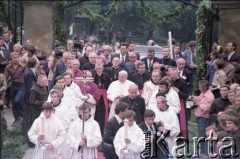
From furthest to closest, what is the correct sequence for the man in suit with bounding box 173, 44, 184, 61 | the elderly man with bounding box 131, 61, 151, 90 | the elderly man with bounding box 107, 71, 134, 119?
the man in suit with bounding box 173, 44, 184, 61
the elderly man with bounding box 131, 61, 151, 90
the elderly man with bounding box 107, 71, 134, 119

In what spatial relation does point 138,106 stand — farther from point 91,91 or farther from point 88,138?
point 88,138

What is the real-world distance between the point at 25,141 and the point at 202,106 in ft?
12.9

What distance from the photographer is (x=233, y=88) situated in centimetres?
1286

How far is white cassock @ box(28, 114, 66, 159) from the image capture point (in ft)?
38.3

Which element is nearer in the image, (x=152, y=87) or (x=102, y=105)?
(x=152, y=87)

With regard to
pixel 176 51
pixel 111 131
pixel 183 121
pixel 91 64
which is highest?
pixel 176 51

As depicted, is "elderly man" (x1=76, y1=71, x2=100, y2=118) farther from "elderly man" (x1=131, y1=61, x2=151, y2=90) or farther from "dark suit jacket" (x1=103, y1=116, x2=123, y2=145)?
"dark suit jacket" (x1=103, y1=116, x2=123, y2=145)

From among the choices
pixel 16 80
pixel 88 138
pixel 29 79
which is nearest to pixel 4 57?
pixel 16 80

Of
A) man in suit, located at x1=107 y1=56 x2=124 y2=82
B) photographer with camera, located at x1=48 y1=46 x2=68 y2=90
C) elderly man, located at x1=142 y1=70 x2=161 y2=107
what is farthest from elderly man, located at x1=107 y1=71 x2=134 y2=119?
photographer with camera, located at x1=48 y1=46 x2=68 y2=90

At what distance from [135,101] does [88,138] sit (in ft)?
7.16

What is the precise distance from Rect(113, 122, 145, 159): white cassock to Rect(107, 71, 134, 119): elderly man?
10.6 ft

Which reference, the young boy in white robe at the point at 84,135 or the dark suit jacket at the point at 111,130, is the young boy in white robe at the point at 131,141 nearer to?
the dark suit jacket at the point at 111,130

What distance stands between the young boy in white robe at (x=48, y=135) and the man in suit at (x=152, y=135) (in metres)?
1.42

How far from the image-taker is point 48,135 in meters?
11.8
